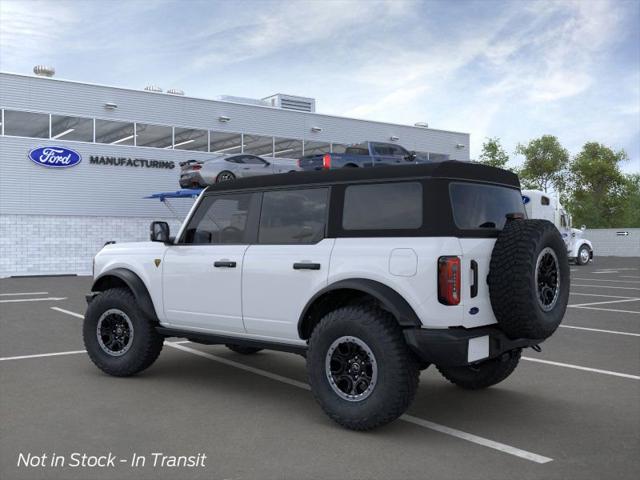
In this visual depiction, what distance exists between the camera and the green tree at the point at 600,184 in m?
69.6

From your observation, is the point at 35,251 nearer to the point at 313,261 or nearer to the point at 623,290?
the point at 623,290

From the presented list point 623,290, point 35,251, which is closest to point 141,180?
point 35,251

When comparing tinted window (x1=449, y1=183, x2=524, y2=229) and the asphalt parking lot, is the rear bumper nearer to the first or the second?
the asphalt parking lot


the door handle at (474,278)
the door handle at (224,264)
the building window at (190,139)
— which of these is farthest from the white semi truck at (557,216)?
the door handle at (474,278)

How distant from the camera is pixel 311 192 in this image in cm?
559

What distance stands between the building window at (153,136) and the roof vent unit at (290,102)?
7.54 metres

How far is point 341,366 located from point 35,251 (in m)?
25.2

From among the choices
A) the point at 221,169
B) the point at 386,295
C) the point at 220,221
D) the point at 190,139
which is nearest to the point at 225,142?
the point at 190,139

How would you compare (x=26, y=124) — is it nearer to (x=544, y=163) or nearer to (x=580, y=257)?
(x=580, y=257)

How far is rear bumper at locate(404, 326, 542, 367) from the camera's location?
4582 millimetres

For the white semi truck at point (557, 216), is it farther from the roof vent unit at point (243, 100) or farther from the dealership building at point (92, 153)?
the roof vent unit at point (243, 100)

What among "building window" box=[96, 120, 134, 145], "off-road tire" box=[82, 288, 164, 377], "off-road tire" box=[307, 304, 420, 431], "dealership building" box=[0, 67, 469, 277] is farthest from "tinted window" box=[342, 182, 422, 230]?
"building window" box=[96, 120, 134, 145]

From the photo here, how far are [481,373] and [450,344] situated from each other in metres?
1.67

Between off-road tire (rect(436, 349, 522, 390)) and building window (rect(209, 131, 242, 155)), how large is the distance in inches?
1058
